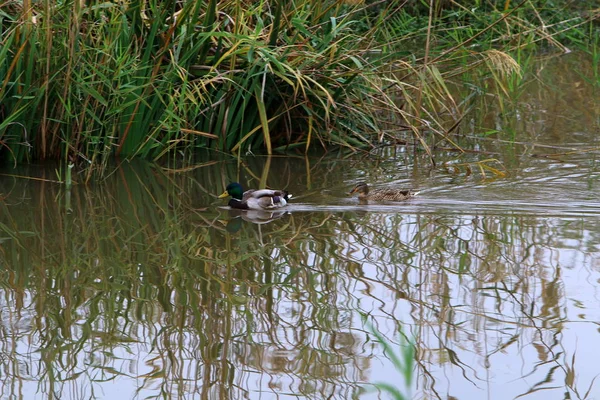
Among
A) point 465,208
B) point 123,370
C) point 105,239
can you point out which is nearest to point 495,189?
point 465,208

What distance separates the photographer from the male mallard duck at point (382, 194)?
775 centimetres

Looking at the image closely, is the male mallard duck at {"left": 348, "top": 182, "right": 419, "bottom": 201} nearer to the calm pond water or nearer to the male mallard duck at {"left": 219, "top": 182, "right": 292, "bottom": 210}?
the calm pond water

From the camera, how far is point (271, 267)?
20.0 ft

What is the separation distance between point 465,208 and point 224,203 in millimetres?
1984

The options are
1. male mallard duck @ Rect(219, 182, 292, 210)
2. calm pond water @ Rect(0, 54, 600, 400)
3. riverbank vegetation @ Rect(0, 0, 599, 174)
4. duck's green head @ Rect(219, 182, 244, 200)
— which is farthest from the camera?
riverbank vegetation @ Rect(0, 0, 599, 174)

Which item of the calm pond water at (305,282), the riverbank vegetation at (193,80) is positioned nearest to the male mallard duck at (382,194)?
the calm pond water at (305,282)

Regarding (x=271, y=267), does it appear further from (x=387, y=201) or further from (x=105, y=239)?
(x=387, y=201)

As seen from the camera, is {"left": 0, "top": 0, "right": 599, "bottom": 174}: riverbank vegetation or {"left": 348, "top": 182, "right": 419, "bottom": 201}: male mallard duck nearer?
{"left": 348, "top": 182, "right": 419, "bottom": 201}: male mallard duck

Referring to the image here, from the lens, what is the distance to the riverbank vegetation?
26.5 ft

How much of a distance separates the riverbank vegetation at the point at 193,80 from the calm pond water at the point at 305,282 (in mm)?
348

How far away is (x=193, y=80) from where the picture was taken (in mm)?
8844

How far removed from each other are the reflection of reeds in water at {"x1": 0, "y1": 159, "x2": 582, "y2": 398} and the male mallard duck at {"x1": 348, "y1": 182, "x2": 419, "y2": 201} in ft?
1.16

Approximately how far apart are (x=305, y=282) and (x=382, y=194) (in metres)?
2.20

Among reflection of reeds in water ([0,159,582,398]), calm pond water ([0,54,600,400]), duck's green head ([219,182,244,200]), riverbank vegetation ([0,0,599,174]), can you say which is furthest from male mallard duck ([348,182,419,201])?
riverbank vegetation ([0,0,599,174])
